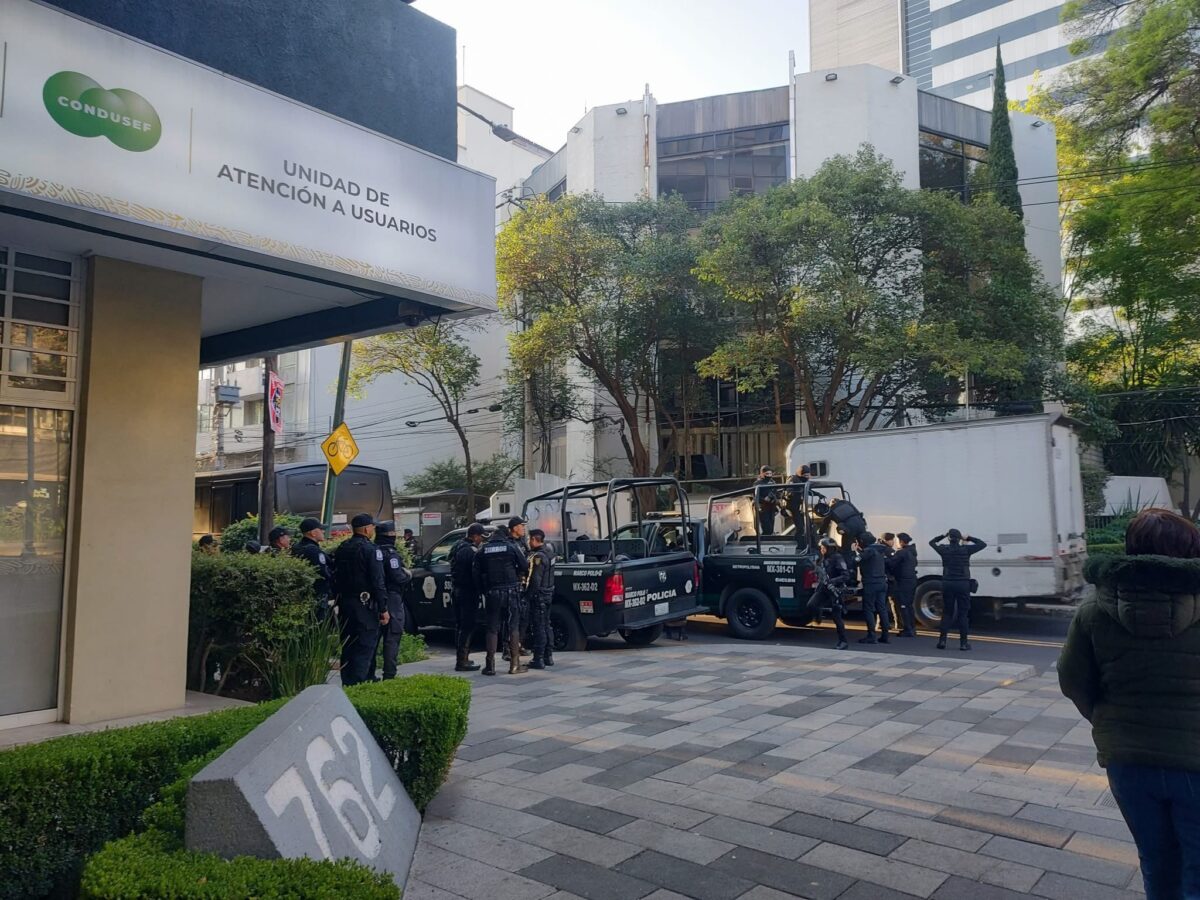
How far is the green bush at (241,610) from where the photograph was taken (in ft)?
Answer: 22.9

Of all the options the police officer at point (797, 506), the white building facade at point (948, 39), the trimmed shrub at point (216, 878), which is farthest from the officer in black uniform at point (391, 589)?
the white building facade at point (948, 39)

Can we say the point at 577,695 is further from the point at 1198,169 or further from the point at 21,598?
the point at 1198,169

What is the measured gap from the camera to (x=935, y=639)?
12938mm

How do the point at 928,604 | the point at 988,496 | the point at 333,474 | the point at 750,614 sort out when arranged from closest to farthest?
the point at 333,474, the point at 750,614, the point at 988,496, the point at 928,604

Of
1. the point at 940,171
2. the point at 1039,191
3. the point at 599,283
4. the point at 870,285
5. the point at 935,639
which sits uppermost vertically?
the point at 940,171

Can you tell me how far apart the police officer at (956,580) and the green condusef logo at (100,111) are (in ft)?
32.2

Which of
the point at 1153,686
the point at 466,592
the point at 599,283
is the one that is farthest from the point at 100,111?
the point at 599,283

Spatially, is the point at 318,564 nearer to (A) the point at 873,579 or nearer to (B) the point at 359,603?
(B) the point at 359,603

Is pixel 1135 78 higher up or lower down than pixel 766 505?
higher up

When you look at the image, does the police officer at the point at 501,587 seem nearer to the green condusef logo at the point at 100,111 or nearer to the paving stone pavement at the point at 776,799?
the paving stone pavement at the point at 776,799

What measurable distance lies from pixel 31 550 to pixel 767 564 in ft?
30.9

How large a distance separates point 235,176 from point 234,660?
3883 millimetres

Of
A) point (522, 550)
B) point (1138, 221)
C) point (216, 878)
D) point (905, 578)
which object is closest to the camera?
point (216, 878)

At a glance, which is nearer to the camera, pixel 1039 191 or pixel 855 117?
pixel 855 117
